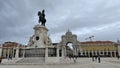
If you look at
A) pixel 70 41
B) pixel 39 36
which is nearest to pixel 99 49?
A: pixel 70 41

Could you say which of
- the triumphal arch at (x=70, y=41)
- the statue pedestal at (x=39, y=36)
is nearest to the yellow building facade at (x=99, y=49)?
the triumphal arch at (x=70, y=41)

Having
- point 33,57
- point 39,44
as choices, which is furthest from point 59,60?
point 39,44

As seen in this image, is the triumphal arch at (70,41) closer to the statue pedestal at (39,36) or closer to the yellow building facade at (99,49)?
the yellow building facade at (99,49)

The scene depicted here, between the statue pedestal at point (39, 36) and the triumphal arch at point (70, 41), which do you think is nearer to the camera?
the statue pedestal at point (39, 36)

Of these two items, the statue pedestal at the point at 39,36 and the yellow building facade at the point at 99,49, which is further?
the yellow building facade at the point at 99,49

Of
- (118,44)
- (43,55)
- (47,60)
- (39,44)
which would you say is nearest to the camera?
(47,60)

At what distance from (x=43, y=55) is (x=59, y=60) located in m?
2.96

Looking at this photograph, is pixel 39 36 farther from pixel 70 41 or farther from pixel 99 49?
pixel 99 49

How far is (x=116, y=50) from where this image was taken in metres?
62.9

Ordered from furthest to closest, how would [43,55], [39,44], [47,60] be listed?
[39,44], [43,55], [47,60]

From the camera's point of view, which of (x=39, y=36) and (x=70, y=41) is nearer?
(x=39, y=36)

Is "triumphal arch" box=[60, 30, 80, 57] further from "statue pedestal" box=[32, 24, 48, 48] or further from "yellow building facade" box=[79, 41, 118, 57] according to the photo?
"statue pedestal" box=[32, 24, 48, 48]

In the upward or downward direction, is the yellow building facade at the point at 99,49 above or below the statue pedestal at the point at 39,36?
below

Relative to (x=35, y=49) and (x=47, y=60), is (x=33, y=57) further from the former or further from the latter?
(x=47, y=60)
